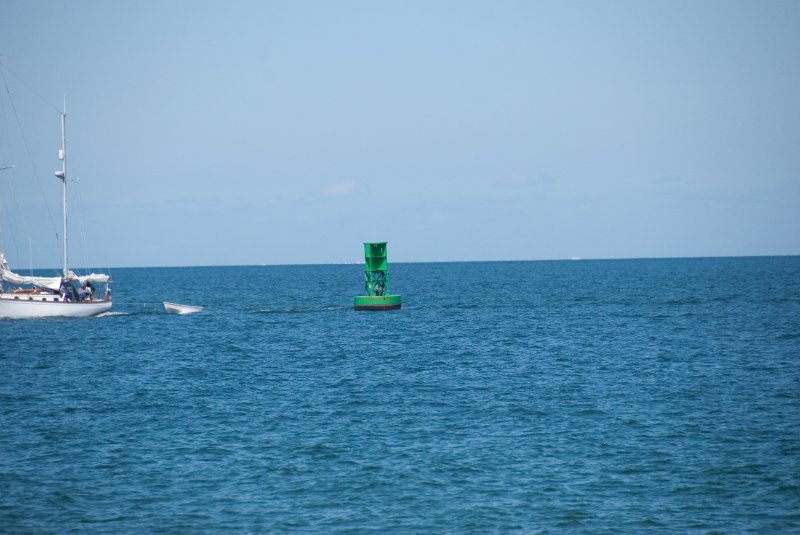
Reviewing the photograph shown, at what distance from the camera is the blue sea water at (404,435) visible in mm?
21562

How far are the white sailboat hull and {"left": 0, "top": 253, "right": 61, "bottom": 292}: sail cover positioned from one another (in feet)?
6.55

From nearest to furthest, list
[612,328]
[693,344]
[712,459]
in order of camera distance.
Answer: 1. [712,459]
2. [693,344]
3. [612,328]

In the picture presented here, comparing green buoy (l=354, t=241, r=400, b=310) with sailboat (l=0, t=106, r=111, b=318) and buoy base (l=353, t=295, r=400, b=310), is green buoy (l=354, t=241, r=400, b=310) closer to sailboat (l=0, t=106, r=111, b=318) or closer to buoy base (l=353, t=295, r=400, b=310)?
buoy base (l=353, t=295, r=400, b=310)

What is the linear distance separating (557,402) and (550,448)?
836 centimetres

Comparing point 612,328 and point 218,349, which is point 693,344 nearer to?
point 612,328

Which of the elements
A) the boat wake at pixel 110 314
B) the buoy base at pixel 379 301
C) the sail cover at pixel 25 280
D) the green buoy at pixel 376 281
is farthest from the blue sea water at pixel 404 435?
the boat wake at pixel 110 314

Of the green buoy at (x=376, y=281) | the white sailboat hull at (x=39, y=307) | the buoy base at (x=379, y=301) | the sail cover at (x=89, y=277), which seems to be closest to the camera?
the white sailboat hull at (x=39, y=307)

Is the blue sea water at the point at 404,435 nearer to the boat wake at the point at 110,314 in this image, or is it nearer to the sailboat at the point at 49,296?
the sailboat at the point at 49,296

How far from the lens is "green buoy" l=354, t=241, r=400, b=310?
75750mm

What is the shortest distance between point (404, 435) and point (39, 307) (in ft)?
185

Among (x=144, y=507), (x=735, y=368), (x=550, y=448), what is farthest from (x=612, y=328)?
Answer: (x=144, y=507)

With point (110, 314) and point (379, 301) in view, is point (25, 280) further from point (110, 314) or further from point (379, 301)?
point (379, 301)

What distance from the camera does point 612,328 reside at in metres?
68.8

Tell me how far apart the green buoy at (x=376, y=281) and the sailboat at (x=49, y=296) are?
78.9 feet
